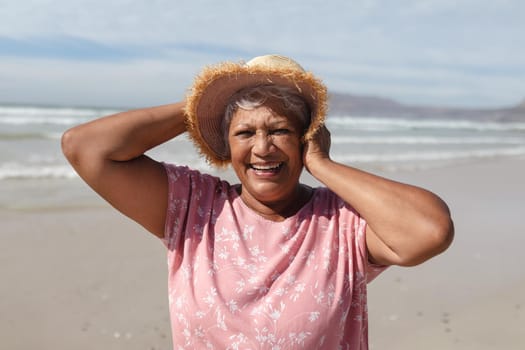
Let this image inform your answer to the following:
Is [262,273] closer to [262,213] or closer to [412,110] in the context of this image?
[262,213]

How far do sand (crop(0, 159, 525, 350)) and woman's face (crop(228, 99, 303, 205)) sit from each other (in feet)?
7.73

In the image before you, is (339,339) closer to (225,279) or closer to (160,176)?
(225,279)

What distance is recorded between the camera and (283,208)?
224cm

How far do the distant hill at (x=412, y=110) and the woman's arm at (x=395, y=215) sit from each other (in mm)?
52497

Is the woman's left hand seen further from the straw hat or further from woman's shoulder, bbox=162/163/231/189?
woman's shoulder, bbox=162/163/231/189

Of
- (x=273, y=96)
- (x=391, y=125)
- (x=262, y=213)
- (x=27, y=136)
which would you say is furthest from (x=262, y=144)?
(x=391, y=125)

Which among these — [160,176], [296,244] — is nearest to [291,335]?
[296,244]

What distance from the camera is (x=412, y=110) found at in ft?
205

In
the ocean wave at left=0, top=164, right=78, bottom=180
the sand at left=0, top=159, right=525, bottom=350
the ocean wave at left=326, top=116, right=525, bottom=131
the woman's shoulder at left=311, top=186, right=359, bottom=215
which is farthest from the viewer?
the ocean wave at left=326, top=116, right=525, bottom=131

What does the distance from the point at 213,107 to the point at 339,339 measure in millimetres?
994

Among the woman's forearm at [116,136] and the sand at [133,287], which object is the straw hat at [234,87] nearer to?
the woman's forearm at [116,136]

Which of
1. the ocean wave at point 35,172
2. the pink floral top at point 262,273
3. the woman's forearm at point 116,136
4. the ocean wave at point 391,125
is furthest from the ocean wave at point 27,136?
the ocean wave at point 391,125

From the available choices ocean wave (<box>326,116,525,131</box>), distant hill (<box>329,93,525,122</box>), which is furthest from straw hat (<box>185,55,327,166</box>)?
distant hill (<box>329,93,525,122</box>)

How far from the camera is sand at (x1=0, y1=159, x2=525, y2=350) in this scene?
4.24 metres
